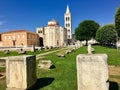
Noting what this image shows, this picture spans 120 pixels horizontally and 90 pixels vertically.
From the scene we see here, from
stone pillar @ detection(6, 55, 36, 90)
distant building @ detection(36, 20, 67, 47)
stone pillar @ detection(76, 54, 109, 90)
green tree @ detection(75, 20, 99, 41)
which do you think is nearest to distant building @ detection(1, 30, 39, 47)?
distant building @ detection(36, 20, 67, 47)

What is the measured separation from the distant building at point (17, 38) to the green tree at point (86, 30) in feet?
76.8

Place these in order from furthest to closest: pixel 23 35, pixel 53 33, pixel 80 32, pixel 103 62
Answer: pixel 53 33
pixel 23 35
pixel 80 32
pixel 103 62

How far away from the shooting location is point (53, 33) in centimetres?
7688

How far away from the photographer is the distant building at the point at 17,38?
6988 cm

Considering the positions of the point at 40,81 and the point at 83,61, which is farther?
the point at 40,81

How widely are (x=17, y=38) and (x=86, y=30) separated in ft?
107

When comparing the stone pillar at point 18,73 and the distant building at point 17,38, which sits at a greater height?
the distant building at point 17,38

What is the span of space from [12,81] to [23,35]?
65.3m

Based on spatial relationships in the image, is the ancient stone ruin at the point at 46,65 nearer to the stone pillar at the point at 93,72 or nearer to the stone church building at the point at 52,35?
the stone pillar at the point at 93,72

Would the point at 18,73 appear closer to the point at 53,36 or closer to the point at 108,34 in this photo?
the point at 108,34

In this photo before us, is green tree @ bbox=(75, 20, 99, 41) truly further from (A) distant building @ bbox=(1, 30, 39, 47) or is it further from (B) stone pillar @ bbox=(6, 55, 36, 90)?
(B) stone pillar @ bbox=(6, 55, 36, 90)

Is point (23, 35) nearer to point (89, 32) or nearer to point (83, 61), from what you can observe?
point (89, 32)

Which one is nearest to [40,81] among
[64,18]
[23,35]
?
[23,35]

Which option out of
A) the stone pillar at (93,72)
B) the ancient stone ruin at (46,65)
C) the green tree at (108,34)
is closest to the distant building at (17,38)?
the green tree at (108,34)
